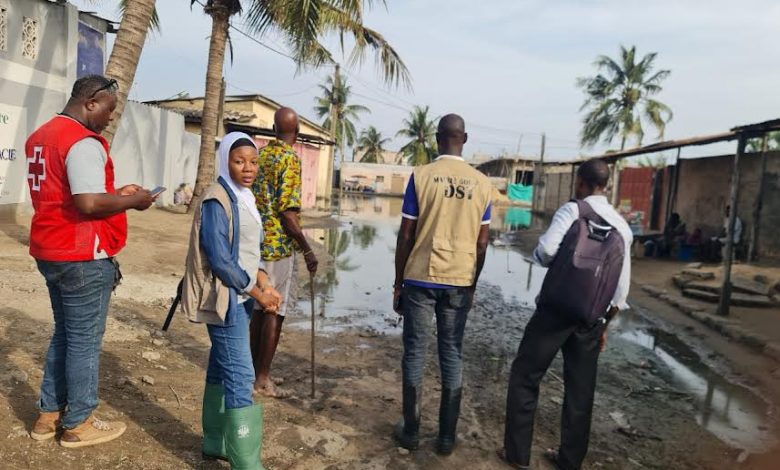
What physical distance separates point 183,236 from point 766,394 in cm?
935

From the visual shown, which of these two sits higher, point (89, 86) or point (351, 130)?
point (351, 130)

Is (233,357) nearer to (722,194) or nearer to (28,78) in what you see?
(28,78)

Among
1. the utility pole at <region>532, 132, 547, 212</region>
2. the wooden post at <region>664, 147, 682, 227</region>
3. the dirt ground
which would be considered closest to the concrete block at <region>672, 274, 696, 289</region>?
the dirt ground

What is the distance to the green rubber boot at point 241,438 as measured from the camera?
8.09ft

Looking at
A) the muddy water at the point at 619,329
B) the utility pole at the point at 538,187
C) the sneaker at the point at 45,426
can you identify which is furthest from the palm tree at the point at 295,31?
the utility pole at the point at 538,187

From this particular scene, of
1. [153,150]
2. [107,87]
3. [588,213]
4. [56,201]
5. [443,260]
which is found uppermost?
[153,150]

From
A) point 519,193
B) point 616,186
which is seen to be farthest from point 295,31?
point 519,193

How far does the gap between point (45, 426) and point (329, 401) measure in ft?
5.66

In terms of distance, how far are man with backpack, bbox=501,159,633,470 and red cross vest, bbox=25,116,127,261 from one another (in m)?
2.36

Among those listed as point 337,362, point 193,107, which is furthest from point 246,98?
point 337,362

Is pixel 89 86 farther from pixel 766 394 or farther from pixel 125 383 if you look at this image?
pixel 766 394

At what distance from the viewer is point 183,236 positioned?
34.3ft

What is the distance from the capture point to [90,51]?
1158cm

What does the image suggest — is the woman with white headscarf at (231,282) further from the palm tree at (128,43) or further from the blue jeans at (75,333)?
the palm tree at (128,43)
